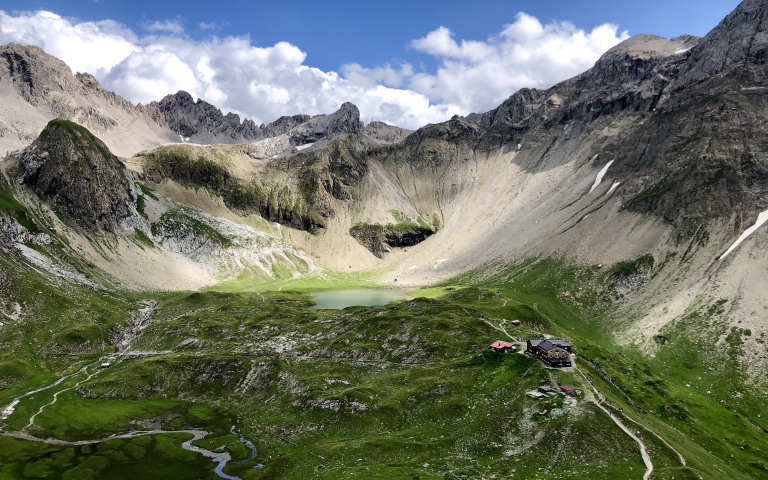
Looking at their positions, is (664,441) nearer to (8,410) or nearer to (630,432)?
(630,432)

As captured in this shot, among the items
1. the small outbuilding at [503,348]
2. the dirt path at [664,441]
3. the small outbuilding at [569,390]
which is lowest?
the dirt path at [664,441]

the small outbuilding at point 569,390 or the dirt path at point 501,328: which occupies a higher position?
the small outbuilding at point 569,390

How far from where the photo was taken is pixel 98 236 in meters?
200

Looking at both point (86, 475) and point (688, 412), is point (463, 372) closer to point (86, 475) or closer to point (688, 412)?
point (688, 412)

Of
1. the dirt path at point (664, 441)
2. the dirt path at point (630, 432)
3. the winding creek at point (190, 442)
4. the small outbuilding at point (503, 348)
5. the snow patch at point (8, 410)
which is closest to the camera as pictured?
the dirt path at point (630, 432)

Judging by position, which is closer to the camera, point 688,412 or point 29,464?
point 29,464

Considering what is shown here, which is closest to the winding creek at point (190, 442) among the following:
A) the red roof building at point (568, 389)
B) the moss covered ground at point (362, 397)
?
the moss covered ground at point (362, 397)

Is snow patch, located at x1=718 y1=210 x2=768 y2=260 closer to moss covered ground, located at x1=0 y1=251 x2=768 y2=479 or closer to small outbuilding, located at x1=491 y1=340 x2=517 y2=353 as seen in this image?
moss covered ground, located at x1=0 y1=251 x2=768 y2=479

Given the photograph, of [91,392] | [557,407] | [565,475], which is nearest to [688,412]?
[557,407]

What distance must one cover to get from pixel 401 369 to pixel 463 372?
52.8 ft

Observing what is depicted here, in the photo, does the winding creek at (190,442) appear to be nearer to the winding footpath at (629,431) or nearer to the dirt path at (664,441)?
the winding footpath at (629,431)

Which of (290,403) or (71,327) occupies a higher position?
(71,327)

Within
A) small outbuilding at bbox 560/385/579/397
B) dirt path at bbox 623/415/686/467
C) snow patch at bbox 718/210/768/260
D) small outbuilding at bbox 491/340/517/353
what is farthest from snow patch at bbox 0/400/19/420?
snow patch at bbox 718/210/768/260

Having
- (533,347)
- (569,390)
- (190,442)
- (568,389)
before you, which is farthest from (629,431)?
(190,442)
